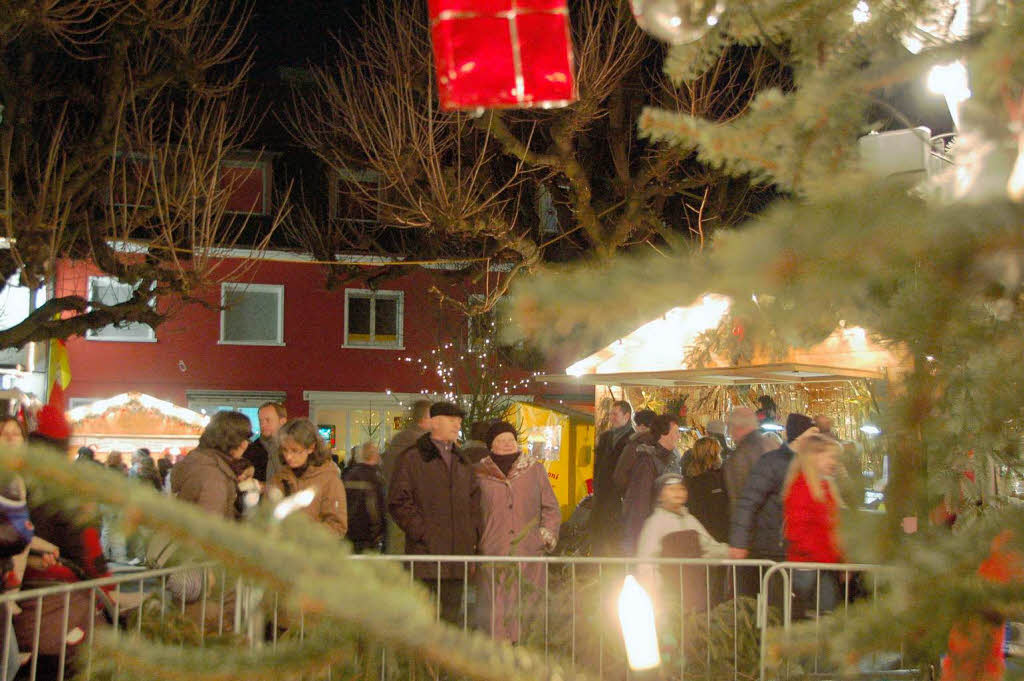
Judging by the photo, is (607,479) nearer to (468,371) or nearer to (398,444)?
(398,444)

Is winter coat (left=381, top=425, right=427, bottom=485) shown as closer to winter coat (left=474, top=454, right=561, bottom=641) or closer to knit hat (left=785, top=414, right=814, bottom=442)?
winter coat (left=474, top=454, right=561, bottom=641)

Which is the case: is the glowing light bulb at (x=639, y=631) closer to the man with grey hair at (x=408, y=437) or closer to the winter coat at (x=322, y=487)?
the winter coat at (x=322, y=487)

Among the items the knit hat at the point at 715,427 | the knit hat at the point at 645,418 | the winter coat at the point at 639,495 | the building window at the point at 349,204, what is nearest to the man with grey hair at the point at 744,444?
the winter coat at the point at 639,495

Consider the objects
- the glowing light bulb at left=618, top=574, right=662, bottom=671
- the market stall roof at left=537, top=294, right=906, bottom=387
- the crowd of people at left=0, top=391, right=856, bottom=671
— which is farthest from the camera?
the market stall roof at left=537, top=294, right=906, bottom=387

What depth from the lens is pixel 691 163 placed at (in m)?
15.1

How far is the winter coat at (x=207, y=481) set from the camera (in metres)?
5.50

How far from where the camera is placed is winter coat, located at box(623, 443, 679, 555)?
7332 mm

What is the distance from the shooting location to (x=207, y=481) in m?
5.57

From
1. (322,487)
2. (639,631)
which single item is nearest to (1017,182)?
(639,631)

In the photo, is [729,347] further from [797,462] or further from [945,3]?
[797,462]

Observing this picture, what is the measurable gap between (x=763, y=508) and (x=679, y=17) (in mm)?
5424

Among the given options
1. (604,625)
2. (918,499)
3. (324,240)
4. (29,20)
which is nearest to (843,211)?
(918,499)

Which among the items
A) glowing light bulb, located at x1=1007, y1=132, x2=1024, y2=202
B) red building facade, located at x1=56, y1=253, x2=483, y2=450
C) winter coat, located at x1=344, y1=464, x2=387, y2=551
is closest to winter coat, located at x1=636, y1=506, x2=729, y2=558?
winter coat, located at x1=344, y1=464, x2=387, y2=551

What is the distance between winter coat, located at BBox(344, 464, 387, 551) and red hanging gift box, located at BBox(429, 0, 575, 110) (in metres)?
5.78
